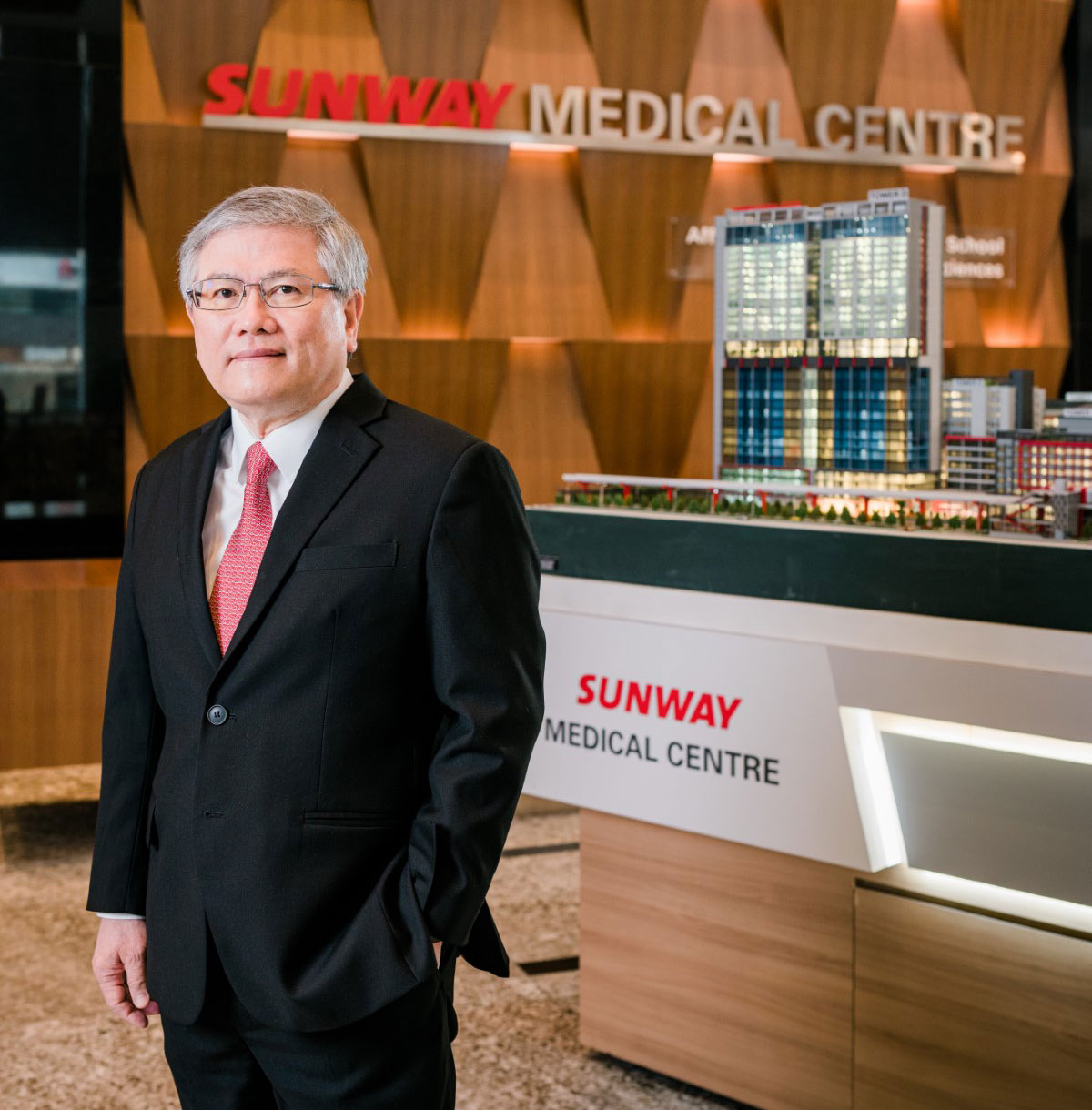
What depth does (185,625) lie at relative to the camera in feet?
5.37

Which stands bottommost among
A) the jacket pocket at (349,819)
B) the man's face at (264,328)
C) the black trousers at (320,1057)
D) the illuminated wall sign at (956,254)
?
the black trousers at (320,1057)

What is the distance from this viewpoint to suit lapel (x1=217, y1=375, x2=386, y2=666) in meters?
1.56

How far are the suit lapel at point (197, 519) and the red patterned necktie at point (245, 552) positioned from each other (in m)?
0.02

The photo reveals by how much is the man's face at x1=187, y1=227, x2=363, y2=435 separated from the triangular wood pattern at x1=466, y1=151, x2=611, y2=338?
15.8 feet

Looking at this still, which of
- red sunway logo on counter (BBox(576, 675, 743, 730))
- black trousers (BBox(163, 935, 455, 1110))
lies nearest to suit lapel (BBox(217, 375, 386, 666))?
black trousers (BBox(163, 935, 455, 1110))

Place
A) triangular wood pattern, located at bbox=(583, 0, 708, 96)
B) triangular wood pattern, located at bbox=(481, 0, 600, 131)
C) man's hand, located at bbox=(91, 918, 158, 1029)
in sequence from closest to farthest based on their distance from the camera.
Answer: man's hand, located at bbox=(91, 918, 158, 1029) < triangular wood pattern, located at bbox=(481, 0, 600, 131) < triangular wood pattern, located at bbox=(583, 0, 708, 96)

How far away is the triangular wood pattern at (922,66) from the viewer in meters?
7.01

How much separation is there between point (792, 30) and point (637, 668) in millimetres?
4606

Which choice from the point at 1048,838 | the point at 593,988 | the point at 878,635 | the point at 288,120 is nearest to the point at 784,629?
the point at 878,635

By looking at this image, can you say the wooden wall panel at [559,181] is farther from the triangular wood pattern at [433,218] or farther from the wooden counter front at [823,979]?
the wooden counter front at [823,979]

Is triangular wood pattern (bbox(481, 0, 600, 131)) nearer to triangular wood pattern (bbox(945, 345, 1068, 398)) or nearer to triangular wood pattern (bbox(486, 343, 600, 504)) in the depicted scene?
triangular wood pattern (bbox(486, 343, 600, 504))

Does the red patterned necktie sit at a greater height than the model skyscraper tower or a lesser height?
lesser

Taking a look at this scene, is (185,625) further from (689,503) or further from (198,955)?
(689,503)

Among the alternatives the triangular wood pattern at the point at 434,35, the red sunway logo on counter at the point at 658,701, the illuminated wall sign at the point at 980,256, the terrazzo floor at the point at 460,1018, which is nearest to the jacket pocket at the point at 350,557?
the red sunway logo on counter at the point at 658,701
